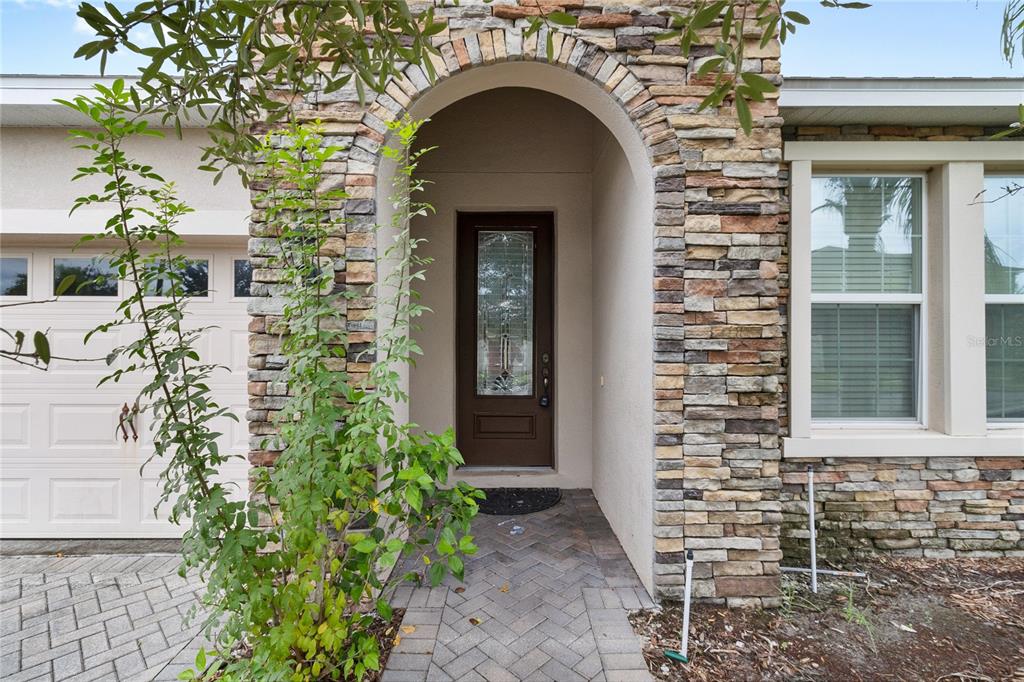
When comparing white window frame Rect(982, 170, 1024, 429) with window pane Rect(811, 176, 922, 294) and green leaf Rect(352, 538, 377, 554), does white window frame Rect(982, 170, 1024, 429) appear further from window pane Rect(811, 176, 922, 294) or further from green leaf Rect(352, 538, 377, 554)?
green leaf Rect(352, 538, 377, 554)

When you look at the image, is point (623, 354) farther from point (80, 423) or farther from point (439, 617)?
point (80, 423)

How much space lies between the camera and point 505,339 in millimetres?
4234

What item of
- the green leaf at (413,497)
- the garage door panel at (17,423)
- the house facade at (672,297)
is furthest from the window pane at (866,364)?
the garage door panel at (17,423)

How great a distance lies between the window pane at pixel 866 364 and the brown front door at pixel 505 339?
80.0 inches

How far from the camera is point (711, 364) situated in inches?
93.8

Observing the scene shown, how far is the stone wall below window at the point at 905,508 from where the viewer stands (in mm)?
2943

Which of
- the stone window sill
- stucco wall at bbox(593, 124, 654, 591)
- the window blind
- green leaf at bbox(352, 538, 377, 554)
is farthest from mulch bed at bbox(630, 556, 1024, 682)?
green leaf at bbox(352, 538, 377, 554)

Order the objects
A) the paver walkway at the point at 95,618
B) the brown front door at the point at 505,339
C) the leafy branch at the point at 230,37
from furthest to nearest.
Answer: the brown front door at the point at 505,339, the paver walkway at the point at 95,618, the leafy branch at the point at 230,37

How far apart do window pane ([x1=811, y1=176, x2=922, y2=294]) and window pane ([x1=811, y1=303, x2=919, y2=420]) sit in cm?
19

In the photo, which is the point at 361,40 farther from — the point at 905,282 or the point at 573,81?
the point at 905,282

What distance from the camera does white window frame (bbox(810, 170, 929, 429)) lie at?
10.1 feet

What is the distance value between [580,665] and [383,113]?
107 inches

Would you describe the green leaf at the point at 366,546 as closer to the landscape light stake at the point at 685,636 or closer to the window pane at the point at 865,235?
the landscape light stake at the point at 685,636

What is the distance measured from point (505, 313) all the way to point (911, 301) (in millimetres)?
2938
